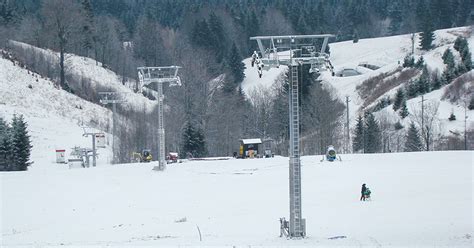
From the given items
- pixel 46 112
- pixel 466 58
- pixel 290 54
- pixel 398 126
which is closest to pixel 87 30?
pixel 46 112

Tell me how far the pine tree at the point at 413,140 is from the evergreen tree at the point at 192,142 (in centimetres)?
2121

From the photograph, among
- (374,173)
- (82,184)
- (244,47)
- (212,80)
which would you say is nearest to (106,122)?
(212,80)

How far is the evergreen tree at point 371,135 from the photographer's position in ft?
203

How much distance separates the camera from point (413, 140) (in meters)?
60.2

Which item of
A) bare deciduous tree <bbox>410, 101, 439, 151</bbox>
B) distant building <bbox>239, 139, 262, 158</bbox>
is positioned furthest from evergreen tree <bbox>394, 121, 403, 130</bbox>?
distant building <bbox>239, 139, 262, 158</bbox>

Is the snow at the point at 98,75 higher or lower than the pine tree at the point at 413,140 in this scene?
higher

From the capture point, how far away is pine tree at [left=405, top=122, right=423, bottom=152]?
59.9 metres

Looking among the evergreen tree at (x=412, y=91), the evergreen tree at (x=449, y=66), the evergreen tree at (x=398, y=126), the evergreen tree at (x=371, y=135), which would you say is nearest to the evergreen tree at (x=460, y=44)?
the evergreen tree at (x=449, y=66)

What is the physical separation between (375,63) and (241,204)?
242 feet

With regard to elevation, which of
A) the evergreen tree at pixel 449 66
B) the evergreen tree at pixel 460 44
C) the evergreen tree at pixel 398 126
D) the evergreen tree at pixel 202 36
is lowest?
the evergreen tree at pixel 398 126

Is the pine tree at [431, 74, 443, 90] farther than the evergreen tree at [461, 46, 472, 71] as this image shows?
No

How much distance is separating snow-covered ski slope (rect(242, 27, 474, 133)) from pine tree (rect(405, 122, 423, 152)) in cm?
401

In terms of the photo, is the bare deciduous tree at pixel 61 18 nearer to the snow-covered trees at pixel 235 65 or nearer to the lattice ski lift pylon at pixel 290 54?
the snow-covered trees at pixel 235 65

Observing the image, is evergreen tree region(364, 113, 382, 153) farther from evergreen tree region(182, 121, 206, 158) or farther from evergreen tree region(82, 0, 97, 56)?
evergreen tree region(82, 0, 97, 56)
